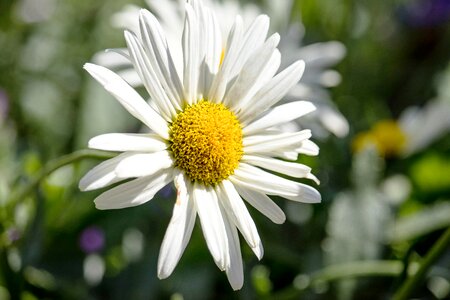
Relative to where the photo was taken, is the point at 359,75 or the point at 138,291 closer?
the point at 138,291

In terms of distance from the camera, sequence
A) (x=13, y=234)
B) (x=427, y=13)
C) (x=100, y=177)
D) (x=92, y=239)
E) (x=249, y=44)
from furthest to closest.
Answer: (x=427, y=13)
(x=92, y=239)
(x=13, y=234)
(x=249, y=44)
(x=100, y=177)

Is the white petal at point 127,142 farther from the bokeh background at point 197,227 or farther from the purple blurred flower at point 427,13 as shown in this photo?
the purple blurred flower at point 427,13

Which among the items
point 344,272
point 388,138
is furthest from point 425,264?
point 388,138

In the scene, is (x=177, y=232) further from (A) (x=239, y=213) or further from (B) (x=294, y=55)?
(B) (x=294, y=55)

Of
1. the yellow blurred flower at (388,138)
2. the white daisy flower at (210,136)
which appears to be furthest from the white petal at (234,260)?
the yellow blurred flower at (388,138)

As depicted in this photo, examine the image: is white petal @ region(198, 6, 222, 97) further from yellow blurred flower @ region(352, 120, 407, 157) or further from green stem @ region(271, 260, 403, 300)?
yellow blurred flower @ region(352, 120, 407, 157)

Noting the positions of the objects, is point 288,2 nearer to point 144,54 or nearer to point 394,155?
point 394,155

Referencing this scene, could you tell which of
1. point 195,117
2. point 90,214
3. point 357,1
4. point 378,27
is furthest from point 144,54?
point 378,27
